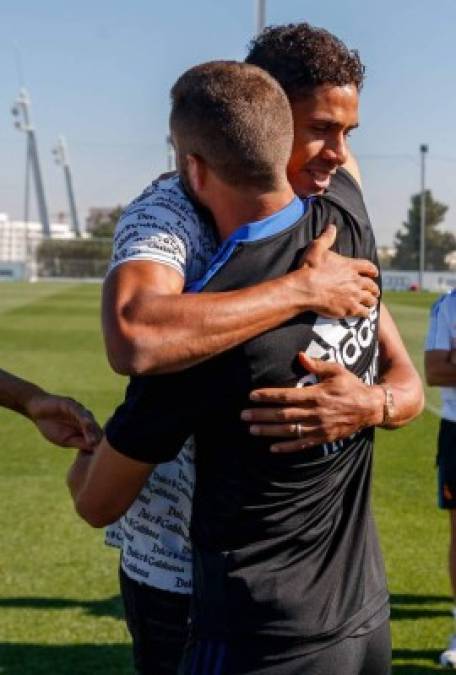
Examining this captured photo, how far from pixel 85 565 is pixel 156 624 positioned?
15.7 ft

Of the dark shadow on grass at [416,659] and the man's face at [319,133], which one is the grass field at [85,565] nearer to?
the dark shadow on grass at [416,659]

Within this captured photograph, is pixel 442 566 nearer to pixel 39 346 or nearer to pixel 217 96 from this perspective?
pixel 217 96

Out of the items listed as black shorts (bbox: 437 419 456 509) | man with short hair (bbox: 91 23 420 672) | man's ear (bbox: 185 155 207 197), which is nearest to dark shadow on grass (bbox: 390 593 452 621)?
black shorts (bbox: 437 419 456 509)

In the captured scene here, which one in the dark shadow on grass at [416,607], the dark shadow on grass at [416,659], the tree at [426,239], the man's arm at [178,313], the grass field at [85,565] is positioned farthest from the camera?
the tree at [426,239]

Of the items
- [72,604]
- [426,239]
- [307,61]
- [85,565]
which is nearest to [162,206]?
[307,61]

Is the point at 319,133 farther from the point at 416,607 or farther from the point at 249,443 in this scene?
the point at 416,607

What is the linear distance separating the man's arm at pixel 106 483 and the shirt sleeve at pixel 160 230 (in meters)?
0.41

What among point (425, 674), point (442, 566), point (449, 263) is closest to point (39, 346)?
point (442, 566)

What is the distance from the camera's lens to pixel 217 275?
7.93 feet

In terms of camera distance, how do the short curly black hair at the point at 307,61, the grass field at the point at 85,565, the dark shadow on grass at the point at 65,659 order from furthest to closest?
the grass field at the point at 85,565 < the dark shadow on grass at the point at 65,659 < the short curly black hair at the point at 307,61

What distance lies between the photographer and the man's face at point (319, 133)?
2742mm

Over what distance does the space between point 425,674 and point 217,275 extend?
13.1 ft

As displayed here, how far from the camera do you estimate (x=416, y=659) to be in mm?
6078

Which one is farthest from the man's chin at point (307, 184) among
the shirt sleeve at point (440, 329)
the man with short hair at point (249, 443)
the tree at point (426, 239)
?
the tree at point (426, 239)
